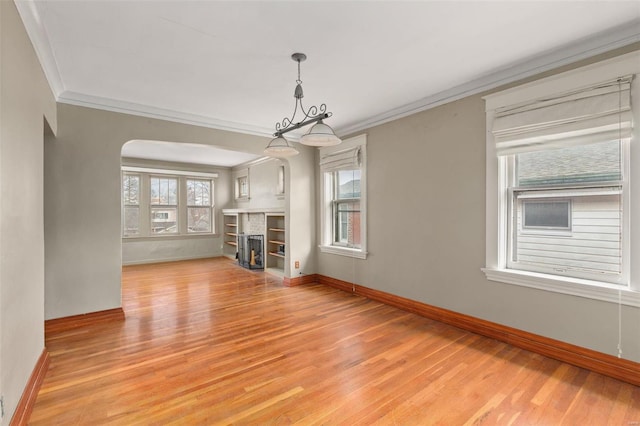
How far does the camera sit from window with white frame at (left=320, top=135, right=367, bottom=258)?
15.0ft

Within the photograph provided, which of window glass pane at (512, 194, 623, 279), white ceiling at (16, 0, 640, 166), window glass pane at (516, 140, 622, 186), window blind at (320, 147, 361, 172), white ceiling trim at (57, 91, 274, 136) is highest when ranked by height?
white ceiling at (16, 0, 640, 166)

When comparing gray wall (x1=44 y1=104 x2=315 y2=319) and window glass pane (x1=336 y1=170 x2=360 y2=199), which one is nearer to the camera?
gray wall (x1=44 y1=104 x2=315 y2=319)

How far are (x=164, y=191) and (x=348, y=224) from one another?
5.38m

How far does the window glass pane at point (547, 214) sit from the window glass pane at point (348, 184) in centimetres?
236

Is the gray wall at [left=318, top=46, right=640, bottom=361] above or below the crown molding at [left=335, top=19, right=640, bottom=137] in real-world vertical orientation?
below

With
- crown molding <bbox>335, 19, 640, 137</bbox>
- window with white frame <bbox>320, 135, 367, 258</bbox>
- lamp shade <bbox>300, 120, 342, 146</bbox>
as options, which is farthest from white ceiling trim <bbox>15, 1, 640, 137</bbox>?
lamp shade <bbox>300, 120, 342, 146</bbox>

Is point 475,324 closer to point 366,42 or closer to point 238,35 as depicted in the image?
point 366,42

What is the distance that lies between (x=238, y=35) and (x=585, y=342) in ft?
12.2

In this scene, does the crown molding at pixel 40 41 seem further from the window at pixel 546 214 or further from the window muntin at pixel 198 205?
the window muntin at pixel 198 205

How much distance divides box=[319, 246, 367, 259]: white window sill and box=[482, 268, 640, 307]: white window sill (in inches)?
71.7

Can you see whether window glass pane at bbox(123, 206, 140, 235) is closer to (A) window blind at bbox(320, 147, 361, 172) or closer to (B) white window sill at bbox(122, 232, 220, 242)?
(B) white window sill at bbox(122, 232, 220, 242)

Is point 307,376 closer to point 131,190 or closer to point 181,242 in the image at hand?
point 181,242

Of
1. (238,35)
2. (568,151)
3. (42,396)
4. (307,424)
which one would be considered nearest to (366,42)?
(238,35)

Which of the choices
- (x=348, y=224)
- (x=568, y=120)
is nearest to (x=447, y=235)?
(x=568, y=120)
